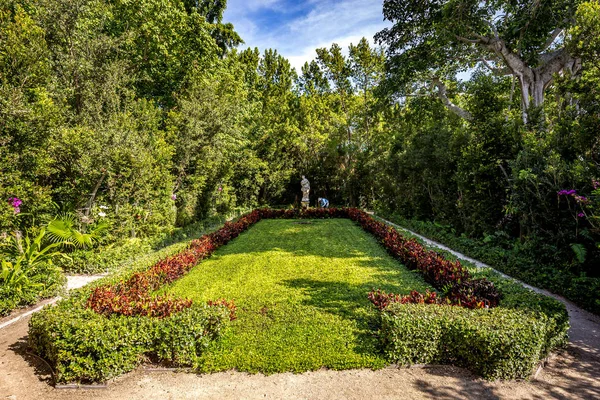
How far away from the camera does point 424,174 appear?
46.1 ft

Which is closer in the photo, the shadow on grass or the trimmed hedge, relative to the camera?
the trimmed hedge

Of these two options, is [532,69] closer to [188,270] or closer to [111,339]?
[188,270]

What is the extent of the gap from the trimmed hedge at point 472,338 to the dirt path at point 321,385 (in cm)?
16

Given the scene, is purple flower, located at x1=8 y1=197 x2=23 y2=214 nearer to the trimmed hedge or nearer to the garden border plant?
the garden border plant

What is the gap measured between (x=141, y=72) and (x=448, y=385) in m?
17.1

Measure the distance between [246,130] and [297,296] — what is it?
16347mm

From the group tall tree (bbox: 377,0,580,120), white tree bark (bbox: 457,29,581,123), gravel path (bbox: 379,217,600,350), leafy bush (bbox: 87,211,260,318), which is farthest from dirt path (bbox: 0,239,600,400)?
white tree bark (bbox: 457,29,581,123)

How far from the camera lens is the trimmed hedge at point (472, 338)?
3.73 metres

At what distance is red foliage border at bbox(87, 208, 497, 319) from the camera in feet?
14.9

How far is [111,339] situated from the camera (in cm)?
374

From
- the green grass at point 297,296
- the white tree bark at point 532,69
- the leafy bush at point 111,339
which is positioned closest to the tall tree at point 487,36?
the white tree bark at point 532,69

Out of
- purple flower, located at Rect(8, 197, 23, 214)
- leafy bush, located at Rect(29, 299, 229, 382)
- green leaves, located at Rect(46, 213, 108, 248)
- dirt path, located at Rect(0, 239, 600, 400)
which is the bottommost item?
dirt path, located at Rect(0, 239, 600, 400)

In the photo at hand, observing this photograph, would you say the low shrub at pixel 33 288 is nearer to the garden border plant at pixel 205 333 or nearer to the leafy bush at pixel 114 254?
the leafy bush at pixel 114 254

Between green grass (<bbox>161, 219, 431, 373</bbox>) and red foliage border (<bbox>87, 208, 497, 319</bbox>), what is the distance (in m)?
0.31
